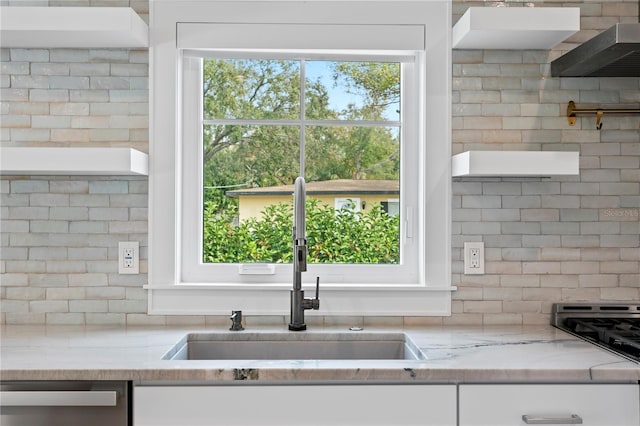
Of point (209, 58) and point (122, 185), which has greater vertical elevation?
point (209, 58)

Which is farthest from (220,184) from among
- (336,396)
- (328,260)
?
(336,396)

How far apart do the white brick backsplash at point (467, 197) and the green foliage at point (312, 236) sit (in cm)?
25

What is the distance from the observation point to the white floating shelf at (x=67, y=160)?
2016 millimetres

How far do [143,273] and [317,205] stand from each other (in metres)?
0.71

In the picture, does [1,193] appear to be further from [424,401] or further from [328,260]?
[424,401]

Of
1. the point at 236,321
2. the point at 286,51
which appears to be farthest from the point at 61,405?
the point at 286,51

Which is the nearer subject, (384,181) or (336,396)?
(336,396)

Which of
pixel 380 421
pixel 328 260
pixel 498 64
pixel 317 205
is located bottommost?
pixel 380 421

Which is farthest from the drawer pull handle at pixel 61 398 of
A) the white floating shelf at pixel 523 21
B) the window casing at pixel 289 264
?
the white floating shelf at pixel 523 21

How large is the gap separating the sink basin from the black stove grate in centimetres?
62

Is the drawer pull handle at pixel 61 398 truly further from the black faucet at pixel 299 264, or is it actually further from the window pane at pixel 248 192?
the window pane at pixel 248 192

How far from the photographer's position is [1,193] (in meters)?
2.29

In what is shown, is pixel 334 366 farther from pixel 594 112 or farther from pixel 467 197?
pixel 594 112

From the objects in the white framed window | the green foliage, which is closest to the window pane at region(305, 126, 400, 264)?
the green foliage
